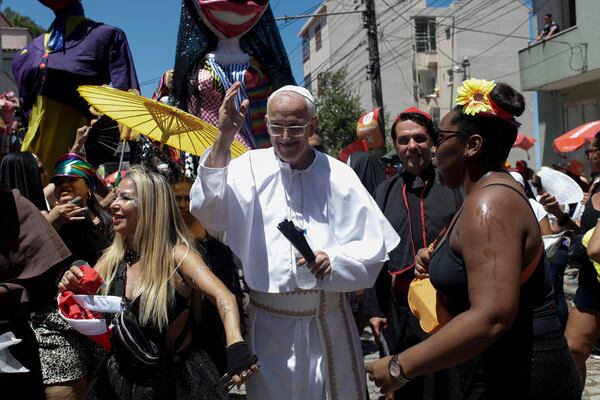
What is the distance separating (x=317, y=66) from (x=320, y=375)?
4167cm

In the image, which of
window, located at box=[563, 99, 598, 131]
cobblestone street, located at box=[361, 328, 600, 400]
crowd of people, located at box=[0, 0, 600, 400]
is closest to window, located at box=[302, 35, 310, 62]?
window, located at box=[563, 99, 598, 131]

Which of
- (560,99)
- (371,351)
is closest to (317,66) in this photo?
(560,99)

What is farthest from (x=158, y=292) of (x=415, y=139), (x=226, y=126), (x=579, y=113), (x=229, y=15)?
(x=579, y=113)

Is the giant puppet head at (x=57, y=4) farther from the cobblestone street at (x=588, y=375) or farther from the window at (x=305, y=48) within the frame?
the window at (x=305, y=48)

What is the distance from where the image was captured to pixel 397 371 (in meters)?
2.20

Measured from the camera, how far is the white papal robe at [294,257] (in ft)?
9.53

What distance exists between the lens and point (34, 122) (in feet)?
17.3

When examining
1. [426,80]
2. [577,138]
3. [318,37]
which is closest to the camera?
[577,138]

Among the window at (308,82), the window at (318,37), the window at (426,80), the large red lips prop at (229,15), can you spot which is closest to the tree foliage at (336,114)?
the window at (308,82)

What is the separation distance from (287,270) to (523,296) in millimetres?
1082

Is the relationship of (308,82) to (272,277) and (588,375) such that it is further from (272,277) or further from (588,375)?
(272,277)

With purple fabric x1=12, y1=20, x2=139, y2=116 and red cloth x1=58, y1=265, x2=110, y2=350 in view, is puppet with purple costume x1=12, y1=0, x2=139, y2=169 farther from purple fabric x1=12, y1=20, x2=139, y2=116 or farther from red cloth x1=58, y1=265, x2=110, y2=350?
red cloth x1=58, y1=265, x2=110, y2=350

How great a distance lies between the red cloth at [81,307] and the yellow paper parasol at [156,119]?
1.21 m

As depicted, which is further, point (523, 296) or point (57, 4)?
point (57, 4)
